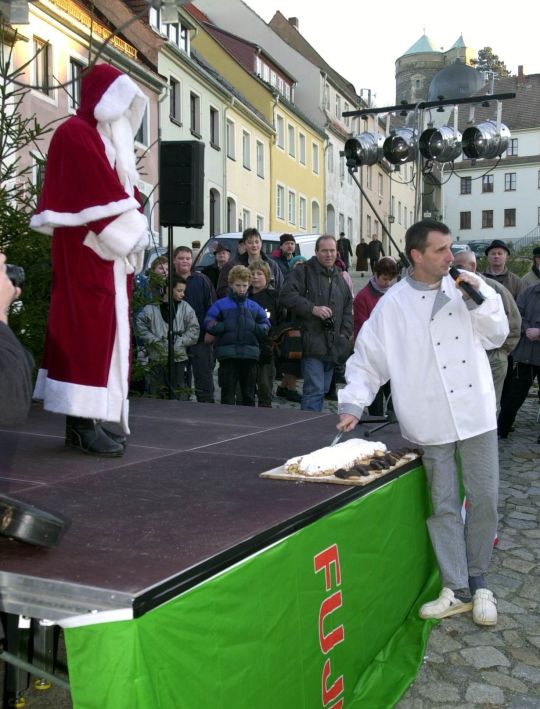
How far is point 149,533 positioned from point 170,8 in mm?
8590

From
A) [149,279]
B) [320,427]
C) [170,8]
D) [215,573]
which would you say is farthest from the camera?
[170,8]

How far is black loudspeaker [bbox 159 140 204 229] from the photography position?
27.2 ft

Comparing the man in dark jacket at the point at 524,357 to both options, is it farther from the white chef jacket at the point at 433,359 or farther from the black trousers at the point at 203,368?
the white chef jacket at the point at 433,359

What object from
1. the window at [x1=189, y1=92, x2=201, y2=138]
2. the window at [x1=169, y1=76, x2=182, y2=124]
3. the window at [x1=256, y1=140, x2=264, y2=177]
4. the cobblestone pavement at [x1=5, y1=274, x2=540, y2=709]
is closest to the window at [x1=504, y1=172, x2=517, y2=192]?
the window at [x1=256, y1=140, x2=264, y2=177]

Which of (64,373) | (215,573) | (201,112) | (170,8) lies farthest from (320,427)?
(201,112)

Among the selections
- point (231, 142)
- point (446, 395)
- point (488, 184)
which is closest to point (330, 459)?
point (446, 395)

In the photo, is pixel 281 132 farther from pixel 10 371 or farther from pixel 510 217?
pixel 510 217

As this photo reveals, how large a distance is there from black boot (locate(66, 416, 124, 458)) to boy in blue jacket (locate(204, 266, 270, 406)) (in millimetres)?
3698

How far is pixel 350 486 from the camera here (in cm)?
363

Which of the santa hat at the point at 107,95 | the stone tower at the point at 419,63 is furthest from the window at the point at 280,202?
the stone tower at the point at 419,63

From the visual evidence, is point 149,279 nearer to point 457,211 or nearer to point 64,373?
point 64,373

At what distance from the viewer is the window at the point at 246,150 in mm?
33312

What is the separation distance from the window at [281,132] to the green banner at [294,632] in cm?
3422

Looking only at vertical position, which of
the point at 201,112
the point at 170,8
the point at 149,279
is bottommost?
the point at 149,279
